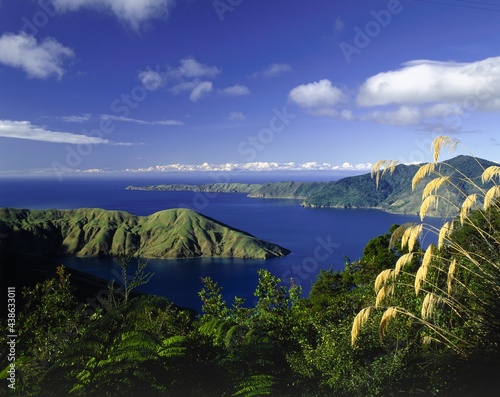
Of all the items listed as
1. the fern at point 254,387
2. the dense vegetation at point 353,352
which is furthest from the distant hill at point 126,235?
the fern at point 254,387

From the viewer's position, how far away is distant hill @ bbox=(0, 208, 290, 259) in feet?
436

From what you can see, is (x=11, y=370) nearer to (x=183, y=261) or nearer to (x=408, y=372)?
(x=408, y=372)

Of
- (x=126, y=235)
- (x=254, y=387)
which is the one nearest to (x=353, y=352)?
(x=254, y=387)

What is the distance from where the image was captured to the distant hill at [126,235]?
132750 millimetres

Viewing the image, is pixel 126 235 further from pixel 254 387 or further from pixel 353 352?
pixel 254 387

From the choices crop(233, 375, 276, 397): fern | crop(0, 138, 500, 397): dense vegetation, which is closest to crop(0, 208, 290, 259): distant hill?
crop(0, 138, 500, 397): dense vegetation

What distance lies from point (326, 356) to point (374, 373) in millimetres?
1077

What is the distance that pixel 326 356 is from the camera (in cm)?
645

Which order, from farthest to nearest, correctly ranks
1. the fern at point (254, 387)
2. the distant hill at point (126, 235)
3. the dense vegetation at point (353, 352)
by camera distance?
the distant hill at point (126, 235) → the fern at point (254, 387) → the dense vegetation at point (353, 352)

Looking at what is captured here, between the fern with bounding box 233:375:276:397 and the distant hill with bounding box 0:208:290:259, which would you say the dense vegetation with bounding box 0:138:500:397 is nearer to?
the fern with bounding box 233:375:276:397

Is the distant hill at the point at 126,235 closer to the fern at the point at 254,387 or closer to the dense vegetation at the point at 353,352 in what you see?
the dense vegetation at the point at 353,352

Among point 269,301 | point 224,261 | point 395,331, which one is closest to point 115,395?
point 395,331

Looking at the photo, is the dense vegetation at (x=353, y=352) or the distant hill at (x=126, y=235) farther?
the distant hill at (x=126, y=235)

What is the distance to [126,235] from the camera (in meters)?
145
